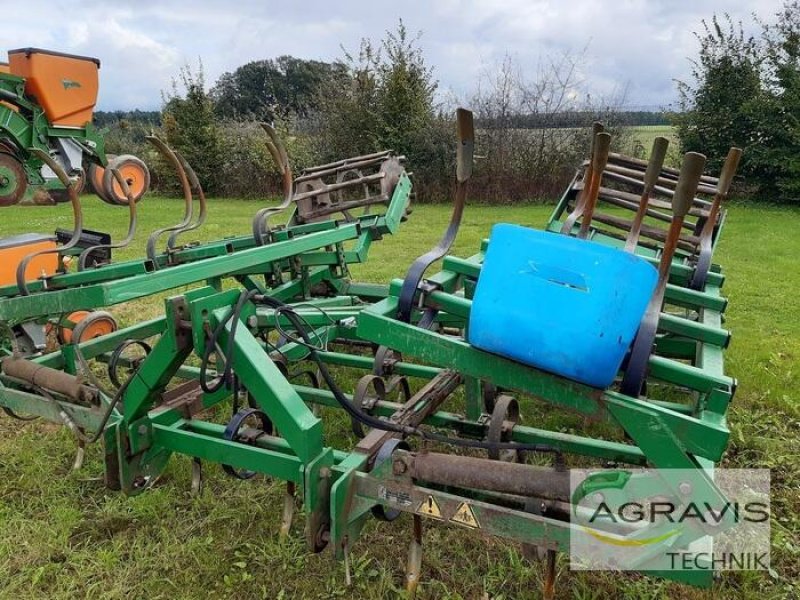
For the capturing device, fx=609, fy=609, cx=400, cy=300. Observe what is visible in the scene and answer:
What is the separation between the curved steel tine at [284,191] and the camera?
14.9 ft

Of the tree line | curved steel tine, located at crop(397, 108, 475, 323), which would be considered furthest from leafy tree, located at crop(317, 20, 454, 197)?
curved steel tine, located at crop(397, 108, 475, 323)

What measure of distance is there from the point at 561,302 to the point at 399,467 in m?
0.82

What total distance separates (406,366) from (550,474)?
1.39 metres

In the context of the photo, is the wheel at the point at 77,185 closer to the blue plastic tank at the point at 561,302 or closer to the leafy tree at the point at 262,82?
the blue plastic tank at the point at 561,302

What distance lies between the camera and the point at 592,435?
12.1ft

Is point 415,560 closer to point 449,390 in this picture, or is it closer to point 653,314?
point 449,390

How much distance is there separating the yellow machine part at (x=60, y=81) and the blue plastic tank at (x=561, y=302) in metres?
4.17

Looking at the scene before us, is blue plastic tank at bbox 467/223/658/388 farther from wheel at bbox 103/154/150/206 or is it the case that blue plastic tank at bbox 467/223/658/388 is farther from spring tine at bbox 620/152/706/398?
wheel at bbox 103/154/150/206

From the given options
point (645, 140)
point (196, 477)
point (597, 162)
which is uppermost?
point (597, 162)

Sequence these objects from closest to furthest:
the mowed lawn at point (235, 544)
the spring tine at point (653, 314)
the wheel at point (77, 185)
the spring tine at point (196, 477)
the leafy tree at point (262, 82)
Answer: the spring tine at point (653, 314) → the mowed lawn at point (235, 544) → the spring tine at point (196, 477) → the wheel at point (77, 185) → the leafy tree at point (262, 82)

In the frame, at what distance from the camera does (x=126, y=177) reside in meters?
4.96

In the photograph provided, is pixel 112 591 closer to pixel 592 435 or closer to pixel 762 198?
pixel 592 435

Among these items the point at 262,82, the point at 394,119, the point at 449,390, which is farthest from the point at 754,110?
the point at 262,82

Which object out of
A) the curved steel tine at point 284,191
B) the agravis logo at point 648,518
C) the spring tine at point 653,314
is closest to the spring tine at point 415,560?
the agravis logo at point 648,518
